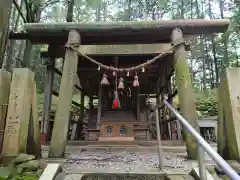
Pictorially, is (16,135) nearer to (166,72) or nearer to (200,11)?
(166,72)

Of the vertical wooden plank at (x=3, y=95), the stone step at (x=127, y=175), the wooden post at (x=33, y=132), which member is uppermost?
the vertical wooden plank at (x=3, y=95)

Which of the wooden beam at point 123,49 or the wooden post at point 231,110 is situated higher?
the wooden beam at point 123,49

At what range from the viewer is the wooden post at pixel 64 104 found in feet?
12.5

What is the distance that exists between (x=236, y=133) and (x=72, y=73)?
3097 millimetres

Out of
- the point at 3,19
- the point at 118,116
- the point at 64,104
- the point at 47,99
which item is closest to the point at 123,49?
the point at 64,104

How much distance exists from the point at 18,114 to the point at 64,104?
105 cm

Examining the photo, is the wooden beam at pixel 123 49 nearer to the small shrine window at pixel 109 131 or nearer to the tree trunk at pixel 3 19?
the tree trunk at pixel 3 19

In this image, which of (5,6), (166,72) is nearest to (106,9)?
(166,72)

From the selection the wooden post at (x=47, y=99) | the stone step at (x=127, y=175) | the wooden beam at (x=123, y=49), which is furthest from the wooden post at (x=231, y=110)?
the wooden post at (x=47, y=99)

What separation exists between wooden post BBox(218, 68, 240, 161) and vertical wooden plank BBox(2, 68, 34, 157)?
120 inches

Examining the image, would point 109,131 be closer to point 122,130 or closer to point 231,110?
point 122,130

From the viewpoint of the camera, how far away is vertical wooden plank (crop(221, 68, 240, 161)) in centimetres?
284

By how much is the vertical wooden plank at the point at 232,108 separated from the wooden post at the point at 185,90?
0.72 metres

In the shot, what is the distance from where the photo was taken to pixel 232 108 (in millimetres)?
2951
